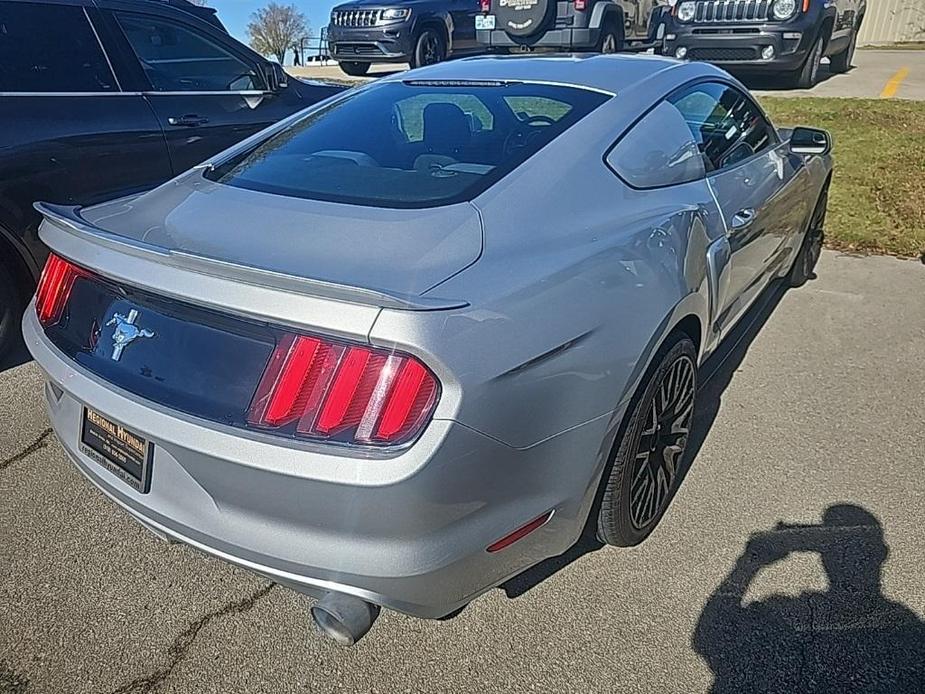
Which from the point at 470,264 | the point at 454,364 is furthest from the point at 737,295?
the point at 454,364

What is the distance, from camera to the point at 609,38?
12344mm

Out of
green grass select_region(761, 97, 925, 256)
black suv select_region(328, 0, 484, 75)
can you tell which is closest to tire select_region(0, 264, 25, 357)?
green grass select_region(761, 97, 925, 256)

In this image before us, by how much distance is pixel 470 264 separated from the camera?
5.94 feet

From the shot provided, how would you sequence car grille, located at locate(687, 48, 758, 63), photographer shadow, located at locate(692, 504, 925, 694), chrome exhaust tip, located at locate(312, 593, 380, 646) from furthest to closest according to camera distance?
car grille, located at locate(687, 48, 758, 63), photographer shadow, located at locate(692, 504, 925, 694), chrome exhaust tip, located at locate(312, 593, 380, 646)

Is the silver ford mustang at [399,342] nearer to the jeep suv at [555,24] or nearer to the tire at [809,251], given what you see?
the tire at [809,251]

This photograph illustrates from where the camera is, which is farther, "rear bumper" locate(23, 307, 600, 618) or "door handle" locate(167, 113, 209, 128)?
"door handle" locate(167, 113, 209, 128)

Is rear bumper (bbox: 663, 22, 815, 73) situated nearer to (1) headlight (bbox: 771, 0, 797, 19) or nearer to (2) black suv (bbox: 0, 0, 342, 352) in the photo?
(1) headlight (bbox: 771, 0, 797, 19)

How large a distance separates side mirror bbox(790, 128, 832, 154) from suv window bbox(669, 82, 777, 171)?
0.39ft

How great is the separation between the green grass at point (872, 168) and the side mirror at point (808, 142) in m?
2.03

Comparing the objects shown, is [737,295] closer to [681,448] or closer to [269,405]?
[681,448]

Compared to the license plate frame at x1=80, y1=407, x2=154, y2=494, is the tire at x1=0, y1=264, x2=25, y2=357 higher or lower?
lower

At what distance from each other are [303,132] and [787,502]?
2223mm

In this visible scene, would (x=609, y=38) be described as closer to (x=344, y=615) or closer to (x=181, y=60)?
(x=181, y=60)

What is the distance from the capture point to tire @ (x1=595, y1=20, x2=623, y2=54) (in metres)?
12.1
